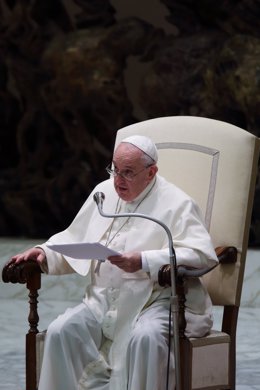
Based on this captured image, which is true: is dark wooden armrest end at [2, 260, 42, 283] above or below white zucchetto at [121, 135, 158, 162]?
below

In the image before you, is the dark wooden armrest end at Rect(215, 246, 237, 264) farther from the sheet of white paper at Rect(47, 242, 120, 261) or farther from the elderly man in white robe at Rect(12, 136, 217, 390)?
the sheet of white paper at Rect(47, 242, 120, 261)

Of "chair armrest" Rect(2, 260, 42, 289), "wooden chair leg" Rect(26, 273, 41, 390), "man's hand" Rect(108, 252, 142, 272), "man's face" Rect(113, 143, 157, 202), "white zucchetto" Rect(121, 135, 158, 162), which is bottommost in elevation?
"wooden chair leg" Rect(26, 273, 41, 390)

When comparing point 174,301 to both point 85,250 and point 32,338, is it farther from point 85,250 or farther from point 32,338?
point 32,338

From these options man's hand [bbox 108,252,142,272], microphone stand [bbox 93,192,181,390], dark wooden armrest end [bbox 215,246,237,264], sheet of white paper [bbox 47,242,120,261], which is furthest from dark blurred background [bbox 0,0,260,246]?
microphone stand [bbox 93,192,181,390]

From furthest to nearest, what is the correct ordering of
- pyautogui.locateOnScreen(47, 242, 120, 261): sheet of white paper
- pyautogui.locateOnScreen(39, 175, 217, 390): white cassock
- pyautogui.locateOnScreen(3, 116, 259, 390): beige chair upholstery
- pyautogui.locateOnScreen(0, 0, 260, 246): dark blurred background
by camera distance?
pyautogui.locateOnScreen(0, 0, 260, 246): dark blurred background
pyautogui.locateOnScreen(3, 116, 259, 390): beige chair upholstery
pyautogui.locateOnScreen(39, 175, 217, 390): white cassock
pyautogui.locateOnScreen(47, 242, 120, 261): sheet of white paper

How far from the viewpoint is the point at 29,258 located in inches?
243

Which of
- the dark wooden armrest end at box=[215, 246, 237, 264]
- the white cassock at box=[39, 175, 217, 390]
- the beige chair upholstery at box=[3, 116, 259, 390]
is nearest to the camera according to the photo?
the white cassock at box=[39, 175, 217, 390]

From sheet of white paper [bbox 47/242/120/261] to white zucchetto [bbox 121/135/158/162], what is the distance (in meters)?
0.68

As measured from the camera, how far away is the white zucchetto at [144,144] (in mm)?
6125

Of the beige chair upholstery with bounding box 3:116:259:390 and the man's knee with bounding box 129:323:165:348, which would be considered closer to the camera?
the man's knee with bounding box 129:323:165:348

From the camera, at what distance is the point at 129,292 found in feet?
19.9

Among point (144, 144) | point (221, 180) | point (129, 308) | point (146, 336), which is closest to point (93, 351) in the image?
point (129, 308)

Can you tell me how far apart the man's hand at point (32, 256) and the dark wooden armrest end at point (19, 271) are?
0.02 metres

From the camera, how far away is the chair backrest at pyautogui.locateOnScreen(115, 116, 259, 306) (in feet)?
20.9
